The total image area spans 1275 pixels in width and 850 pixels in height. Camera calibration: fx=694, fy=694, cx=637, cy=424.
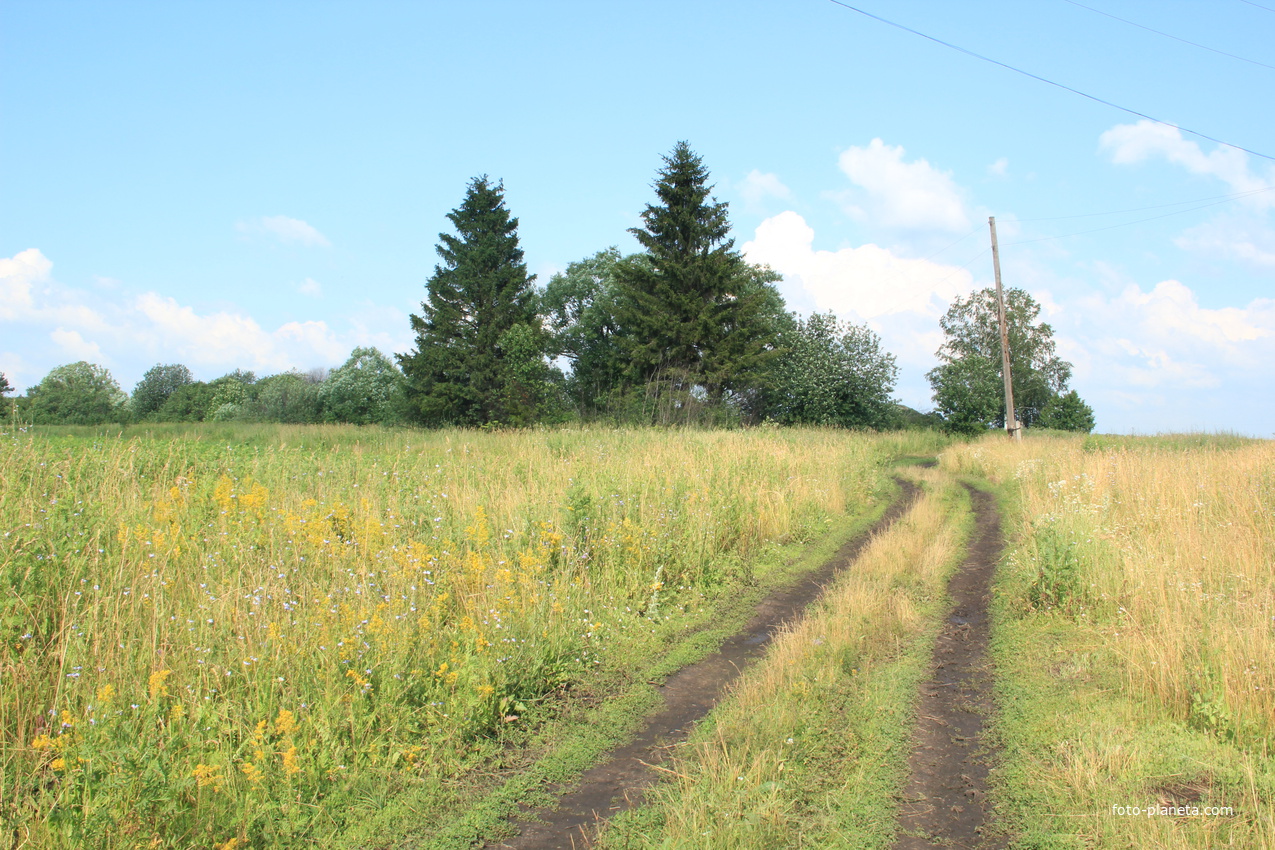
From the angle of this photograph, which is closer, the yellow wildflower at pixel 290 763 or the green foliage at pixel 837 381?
the yellow wildflower at pixel 290 763

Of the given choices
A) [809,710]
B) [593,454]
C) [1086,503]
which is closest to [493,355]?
[593,454]

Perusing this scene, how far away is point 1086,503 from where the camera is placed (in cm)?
1022

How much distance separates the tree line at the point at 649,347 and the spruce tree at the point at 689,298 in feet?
0.24

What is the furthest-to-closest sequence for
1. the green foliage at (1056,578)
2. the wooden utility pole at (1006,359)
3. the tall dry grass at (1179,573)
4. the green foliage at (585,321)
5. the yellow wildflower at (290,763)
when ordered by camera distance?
the green foliage at (585,321), the wooden utility pole at (1006,359), the green foliage at (1056,578), the tall dry grass at (1179,573), the yellow wildflower at (290,763)

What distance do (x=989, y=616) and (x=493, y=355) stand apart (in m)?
35.2

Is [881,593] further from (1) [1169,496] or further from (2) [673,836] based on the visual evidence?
(1) [1169,496]

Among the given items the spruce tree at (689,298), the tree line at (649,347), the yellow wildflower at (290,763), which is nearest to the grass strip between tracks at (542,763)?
the yellow wildflower at (290,763)

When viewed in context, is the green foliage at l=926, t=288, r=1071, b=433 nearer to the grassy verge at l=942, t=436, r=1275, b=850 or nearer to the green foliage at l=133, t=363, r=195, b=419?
the grassy verge at l=942, t=436, r=1275, b=850

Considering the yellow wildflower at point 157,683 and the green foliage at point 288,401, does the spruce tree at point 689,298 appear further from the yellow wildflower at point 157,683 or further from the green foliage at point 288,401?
the green foliage at point 288,401

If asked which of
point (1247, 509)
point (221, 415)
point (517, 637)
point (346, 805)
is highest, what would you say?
point (221, 415)

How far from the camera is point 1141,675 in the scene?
4562 millimetres

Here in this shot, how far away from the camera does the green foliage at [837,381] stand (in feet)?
134

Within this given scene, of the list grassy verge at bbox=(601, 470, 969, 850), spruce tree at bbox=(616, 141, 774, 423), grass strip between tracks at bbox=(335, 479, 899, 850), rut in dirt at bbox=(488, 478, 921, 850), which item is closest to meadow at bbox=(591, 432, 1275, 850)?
grassy verge at bbox=(601, 470, 969, 850)

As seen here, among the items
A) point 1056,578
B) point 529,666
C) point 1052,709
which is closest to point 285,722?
point 529,666
